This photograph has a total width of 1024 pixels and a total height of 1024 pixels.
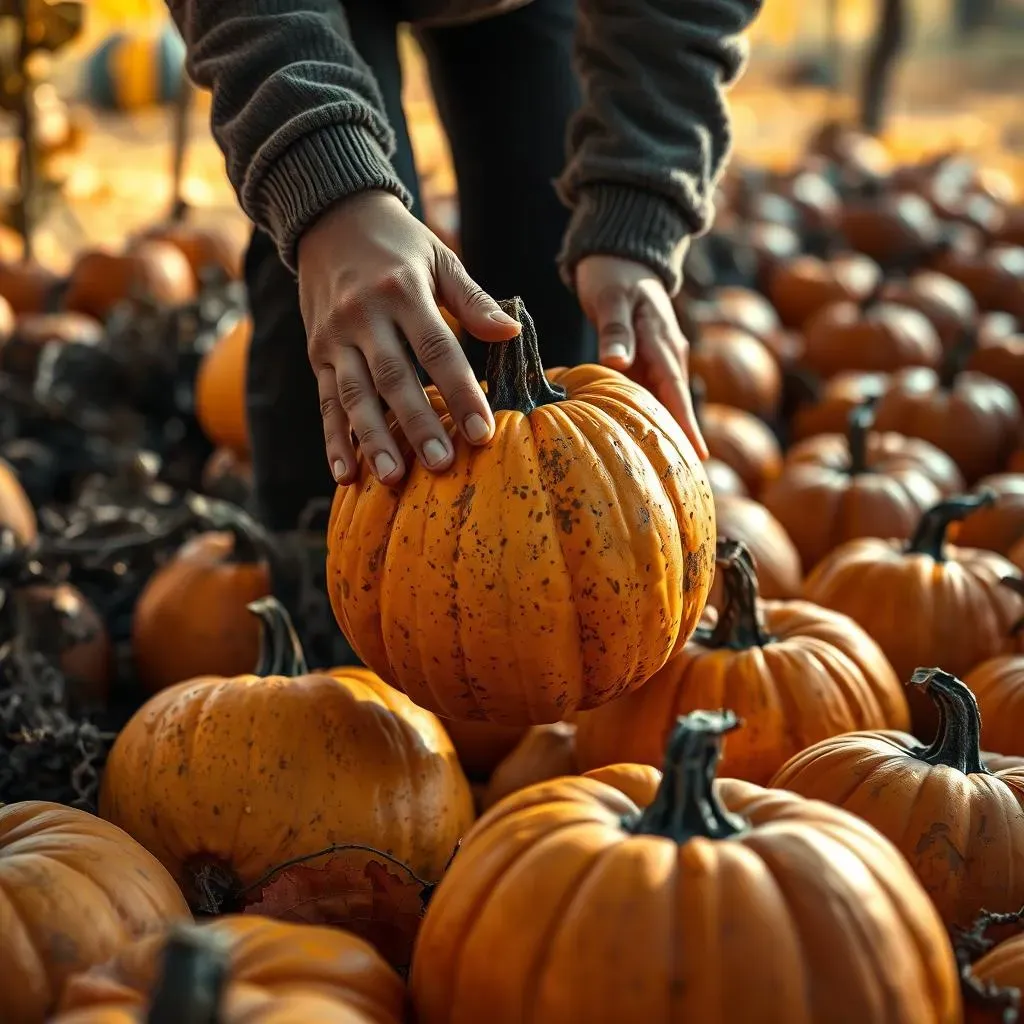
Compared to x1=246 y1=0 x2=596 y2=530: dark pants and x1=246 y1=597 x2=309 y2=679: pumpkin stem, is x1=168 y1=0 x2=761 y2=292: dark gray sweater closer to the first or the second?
Answer: x1=246 y1=0 x2=596 y2=530: dark pants

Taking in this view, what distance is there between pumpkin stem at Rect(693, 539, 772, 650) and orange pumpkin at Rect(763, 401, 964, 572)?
3.51ft

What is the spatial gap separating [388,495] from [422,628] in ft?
0.55

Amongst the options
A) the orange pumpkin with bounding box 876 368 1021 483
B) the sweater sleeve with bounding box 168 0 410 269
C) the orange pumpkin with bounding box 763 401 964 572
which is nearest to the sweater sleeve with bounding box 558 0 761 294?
the sweater sleeve with bounding box 168 0 410 269

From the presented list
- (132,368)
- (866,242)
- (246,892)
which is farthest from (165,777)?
(866,242)

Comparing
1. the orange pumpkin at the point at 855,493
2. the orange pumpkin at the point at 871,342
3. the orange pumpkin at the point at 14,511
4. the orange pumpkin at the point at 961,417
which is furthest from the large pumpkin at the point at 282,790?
the orange pumpkin at the point at 871,342

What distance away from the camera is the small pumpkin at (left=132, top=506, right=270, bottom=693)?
2.60 metres

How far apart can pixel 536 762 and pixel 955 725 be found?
2.37ft

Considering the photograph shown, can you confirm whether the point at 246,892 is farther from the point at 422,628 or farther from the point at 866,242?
the point at 866,242

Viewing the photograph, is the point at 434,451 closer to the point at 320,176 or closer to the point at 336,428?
the point at 336,428

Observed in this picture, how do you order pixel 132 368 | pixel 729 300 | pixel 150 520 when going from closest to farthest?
1. pixel 150 520
2. pixel 132 368
3. pixel 729 300

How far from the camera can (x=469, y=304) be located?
66.4 inches

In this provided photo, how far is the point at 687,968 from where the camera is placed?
3.92 ft

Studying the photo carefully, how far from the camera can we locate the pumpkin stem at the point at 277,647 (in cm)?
197

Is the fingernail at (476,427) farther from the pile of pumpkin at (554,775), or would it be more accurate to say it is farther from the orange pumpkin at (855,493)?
the orange pumpkin at (855,493)
